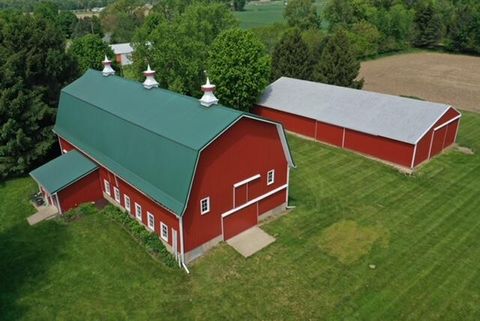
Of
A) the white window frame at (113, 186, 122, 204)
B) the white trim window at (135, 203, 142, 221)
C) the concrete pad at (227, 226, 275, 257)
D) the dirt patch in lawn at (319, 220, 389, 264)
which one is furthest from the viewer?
the white window frame at (113, 186, 122, 204)

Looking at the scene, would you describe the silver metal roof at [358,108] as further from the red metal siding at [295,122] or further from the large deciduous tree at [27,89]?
the large deciduous tree at [27,89]

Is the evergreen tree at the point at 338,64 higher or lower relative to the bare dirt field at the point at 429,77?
higher

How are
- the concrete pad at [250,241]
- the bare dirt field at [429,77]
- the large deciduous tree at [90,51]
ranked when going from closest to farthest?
the concrete pad at [250,241], the large deciduous tree at [90,51], the bare dirt field at [429,77]

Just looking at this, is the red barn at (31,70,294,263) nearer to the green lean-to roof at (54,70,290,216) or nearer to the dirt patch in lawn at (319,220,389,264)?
the green lean-to roof at (54,70,290,216)

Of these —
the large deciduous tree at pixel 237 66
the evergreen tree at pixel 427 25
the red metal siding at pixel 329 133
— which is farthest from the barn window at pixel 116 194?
the evergreen tree at pixel 427 25

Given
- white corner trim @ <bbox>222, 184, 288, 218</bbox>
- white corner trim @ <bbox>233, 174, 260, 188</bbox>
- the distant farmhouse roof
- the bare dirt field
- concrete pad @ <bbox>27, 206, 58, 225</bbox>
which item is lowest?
the bare dirt field

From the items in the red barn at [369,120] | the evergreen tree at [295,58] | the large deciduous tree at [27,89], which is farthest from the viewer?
the evergreen tree at [295,58]

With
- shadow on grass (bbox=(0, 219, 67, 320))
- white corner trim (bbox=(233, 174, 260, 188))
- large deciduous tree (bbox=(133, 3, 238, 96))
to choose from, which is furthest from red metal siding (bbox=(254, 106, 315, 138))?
shadow on grass (bbox=(0, 219, 67, 320))

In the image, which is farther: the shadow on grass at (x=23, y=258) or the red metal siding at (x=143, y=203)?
the red metal siding at (x=143, y=203)

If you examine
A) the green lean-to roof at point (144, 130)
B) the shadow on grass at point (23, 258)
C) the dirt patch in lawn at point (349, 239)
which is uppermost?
the green lean-to roof at point (144, 130)
